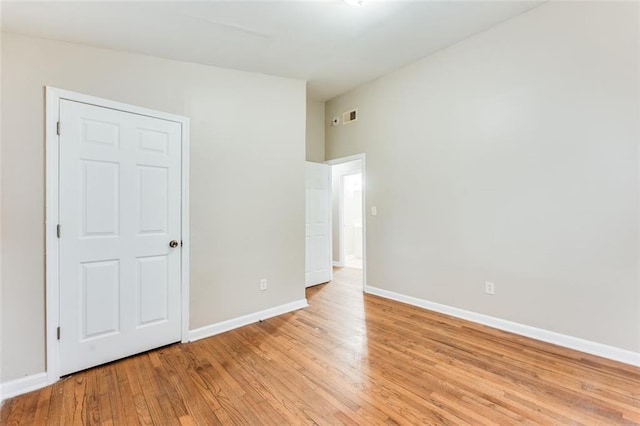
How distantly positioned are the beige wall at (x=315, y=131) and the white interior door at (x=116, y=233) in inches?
96.9

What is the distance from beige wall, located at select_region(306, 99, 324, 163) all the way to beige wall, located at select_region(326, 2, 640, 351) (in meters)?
1.39

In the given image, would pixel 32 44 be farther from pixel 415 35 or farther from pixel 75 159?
pixel 415 35

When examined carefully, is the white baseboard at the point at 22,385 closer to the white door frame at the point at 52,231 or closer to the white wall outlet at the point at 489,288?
the white door frame at the point at 52,231

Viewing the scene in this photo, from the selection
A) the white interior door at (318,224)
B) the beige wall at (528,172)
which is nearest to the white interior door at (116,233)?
the white interior door at (318,224)

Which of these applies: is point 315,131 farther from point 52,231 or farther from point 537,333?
point 537,333

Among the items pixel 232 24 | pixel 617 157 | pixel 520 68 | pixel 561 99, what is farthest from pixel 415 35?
pixel 617 157

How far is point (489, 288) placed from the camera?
298 cm

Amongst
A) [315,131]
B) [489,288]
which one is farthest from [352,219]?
[489,288]

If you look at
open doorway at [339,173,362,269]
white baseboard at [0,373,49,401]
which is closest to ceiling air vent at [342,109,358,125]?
open doorway at [339,173,362,269]

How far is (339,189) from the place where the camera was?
616 cm

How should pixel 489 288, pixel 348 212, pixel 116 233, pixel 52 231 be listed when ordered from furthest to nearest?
pixel 348 212 < pixel 489 288 < pixel 116 233 < pixel 52 231

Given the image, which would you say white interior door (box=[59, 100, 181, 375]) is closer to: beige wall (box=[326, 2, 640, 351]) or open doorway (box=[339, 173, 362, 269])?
beige wall (box=[326, 2, 640, 351])

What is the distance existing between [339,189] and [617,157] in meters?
4.36

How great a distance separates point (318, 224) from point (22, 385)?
3.55m
